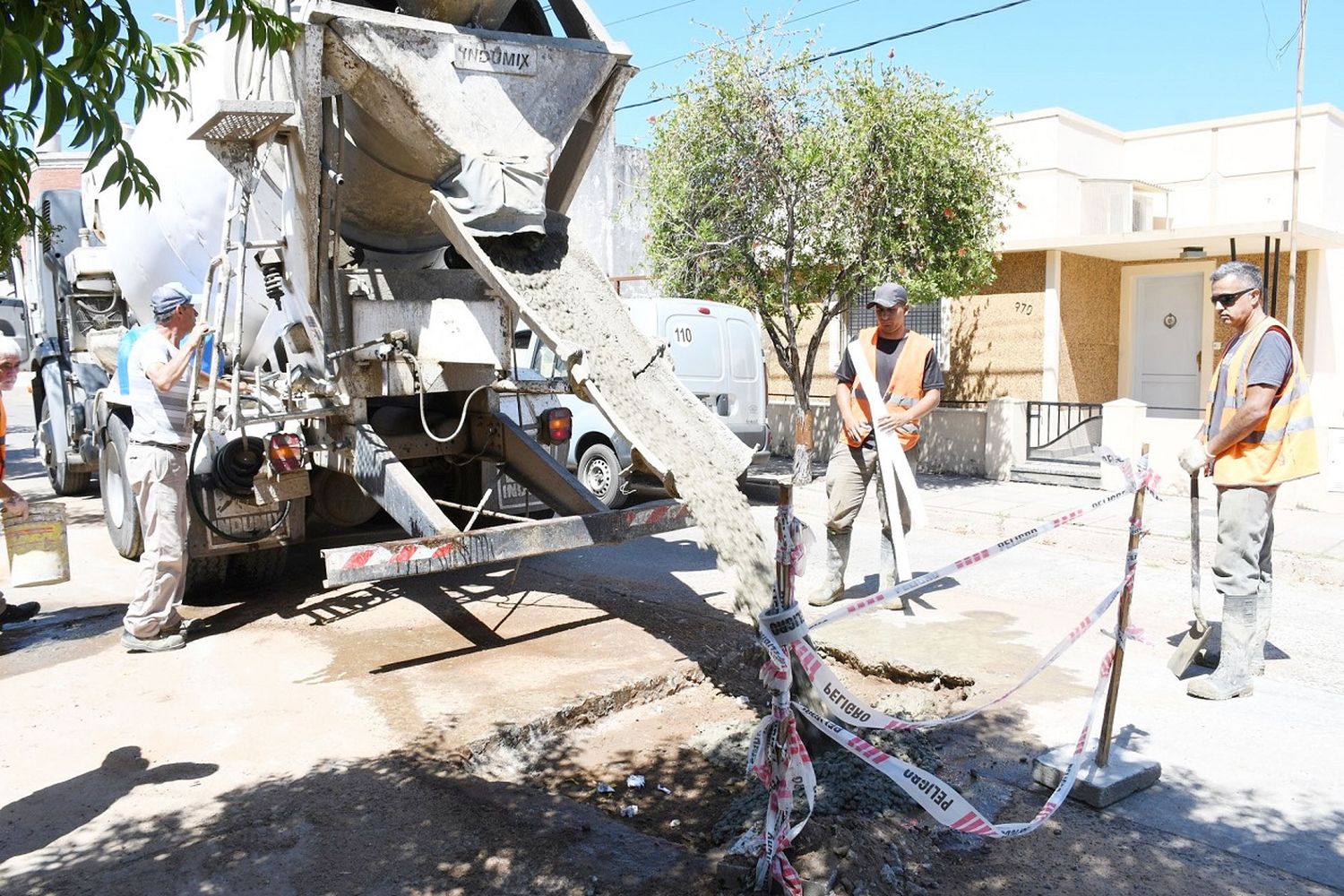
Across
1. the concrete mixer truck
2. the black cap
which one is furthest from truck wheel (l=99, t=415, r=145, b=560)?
the black cap

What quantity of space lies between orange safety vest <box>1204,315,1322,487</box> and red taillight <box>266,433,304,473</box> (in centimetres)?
459

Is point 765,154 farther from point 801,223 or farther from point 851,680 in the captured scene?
point 851,680

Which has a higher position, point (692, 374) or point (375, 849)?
point (692, 374)

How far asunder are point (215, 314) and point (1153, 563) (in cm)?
651

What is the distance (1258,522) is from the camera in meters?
4.63

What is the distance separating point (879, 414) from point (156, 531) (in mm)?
4011

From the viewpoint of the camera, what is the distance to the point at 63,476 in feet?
35.1

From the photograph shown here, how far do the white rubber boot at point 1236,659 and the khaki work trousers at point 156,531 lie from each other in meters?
5.12

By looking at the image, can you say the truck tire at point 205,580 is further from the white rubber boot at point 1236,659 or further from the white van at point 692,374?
the white rubber boot at point 1236,659

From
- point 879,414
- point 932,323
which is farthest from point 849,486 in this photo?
point 932,323

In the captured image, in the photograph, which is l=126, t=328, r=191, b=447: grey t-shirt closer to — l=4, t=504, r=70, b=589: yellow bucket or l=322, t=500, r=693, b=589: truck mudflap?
l=4, t=504, r=70, b=589: yellow bucket

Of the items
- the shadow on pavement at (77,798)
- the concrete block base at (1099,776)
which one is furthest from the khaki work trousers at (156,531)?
the concrete block base at (1099,776)

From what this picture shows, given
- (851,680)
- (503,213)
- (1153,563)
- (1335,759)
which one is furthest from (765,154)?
(1335,759)

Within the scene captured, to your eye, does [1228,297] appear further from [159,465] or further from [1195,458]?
[159,465]
